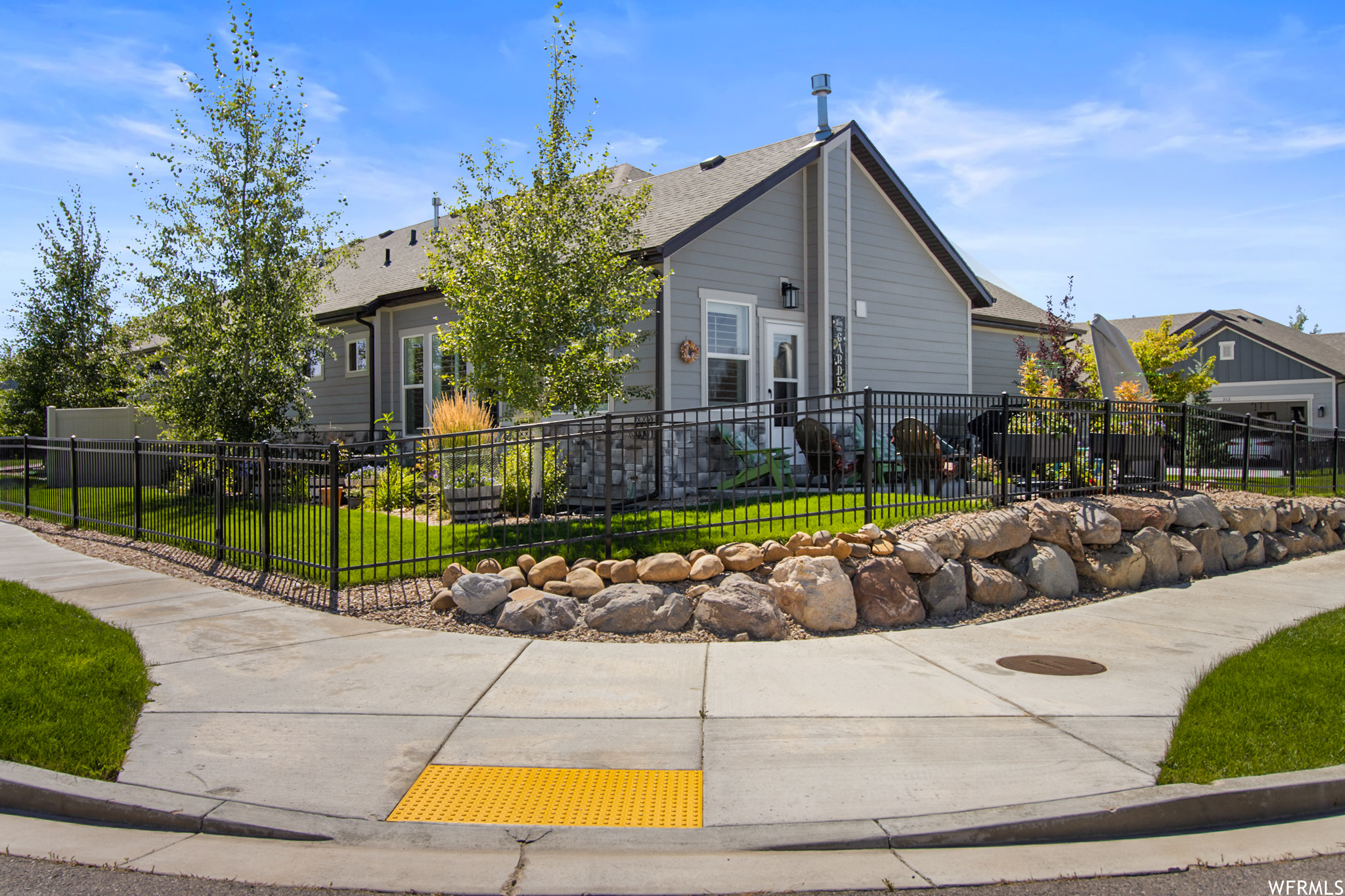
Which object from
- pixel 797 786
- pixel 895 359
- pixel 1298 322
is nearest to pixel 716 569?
pixel 797 786

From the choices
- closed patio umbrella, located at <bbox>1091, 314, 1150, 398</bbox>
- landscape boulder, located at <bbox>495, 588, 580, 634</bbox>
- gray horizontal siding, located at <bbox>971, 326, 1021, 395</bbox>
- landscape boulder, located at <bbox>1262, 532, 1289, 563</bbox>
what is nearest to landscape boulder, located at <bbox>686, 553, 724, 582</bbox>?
landscape boulder, located at <bbox>495, 588, 580, 634</bbox>

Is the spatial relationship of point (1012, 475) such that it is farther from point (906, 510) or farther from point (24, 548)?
point (24, 548)

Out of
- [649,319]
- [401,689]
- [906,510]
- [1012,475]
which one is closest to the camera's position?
[401,689]

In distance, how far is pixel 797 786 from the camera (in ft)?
13.5

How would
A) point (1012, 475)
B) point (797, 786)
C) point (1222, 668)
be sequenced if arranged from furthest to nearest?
point (1012, 475)
point (1222, 668)
point (797, 786)

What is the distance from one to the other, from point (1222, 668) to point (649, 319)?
8.30 meters

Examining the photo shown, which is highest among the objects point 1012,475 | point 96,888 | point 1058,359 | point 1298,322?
point 1298,322

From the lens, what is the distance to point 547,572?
24.8 ft

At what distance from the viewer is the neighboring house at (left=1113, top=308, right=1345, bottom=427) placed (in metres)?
31.3

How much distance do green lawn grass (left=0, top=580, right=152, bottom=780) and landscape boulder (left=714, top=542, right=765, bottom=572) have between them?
4.30m

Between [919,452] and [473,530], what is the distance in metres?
5.09

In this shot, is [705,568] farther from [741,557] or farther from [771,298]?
[771,298]

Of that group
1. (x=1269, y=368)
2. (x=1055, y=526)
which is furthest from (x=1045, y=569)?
(x=1269, y=368)

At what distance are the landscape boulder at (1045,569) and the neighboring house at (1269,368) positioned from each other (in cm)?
2598
